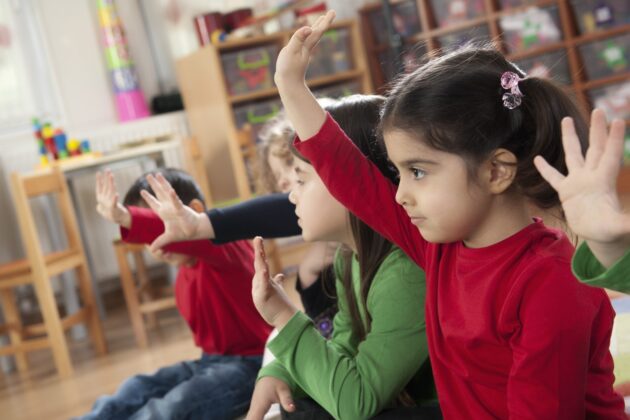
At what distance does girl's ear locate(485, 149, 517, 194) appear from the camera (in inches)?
38.2

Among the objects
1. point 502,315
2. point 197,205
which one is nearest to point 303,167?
point 502,315

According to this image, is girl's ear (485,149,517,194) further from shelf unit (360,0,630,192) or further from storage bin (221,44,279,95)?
storage bin (221,44,279,95)

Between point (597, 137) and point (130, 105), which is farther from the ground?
point (130, 105)

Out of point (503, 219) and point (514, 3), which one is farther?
point (514, 3)

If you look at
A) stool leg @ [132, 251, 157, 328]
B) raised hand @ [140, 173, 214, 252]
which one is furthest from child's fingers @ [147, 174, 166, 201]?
stool leg @ [132, 251, 157, 328]

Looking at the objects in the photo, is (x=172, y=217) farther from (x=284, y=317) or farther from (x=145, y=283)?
(x=145, y=283)

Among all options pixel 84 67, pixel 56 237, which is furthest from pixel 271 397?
pixel 84 67

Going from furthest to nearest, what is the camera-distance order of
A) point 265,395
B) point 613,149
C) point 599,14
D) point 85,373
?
point 599,14 → point 85,373 → point 265,395 → point 613,149

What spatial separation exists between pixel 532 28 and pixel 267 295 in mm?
3239

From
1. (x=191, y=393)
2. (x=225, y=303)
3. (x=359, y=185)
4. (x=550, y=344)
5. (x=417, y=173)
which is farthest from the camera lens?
(x=225, y=303)

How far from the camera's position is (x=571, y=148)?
73 cm

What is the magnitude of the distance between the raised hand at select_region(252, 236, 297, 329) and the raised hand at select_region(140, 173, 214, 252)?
32 centimetres

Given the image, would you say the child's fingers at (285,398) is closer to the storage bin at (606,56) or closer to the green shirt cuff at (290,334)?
the green shirt cuff at (290,334)

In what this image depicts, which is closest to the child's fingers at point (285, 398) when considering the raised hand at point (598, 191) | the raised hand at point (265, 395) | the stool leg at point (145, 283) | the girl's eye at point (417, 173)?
the raised hand at point (265, 395)
